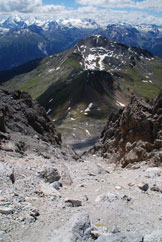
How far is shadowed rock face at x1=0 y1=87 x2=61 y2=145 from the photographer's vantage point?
46.0 meters

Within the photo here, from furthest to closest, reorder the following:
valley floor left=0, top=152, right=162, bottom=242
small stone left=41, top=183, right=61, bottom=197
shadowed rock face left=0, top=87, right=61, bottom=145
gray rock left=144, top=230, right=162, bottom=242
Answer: shadowed rock face left=0, top=87, right=61, bottom=145, small stone left=41, top=183, right=61, bottom=197, valley floor left=0, top=152, right=162, bottom=242, gray rock left=144, top=230, right=162, bottom=242

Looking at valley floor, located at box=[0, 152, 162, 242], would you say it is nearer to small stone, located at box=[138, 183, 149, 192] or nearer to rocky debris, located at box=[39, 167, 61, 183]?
small stone, located at box=[138, 183, 149, 192]

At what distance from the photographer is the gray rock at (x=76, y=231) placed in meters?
10.7

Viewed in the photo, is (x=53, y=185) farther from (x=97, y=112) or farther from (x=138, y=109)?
(x=97, y=112)

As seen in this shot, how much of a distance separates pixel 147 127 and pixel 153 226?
2233cm

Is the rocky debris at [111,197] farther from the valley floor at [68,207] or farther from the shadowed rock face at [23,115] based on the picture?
the shadowed rock face at [23,115]

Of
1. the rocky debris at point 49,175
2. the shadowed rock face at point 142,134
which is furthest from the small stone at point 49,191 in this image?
the shadowed rock face at point 142,134

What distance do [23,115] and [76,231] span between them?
42.7 m

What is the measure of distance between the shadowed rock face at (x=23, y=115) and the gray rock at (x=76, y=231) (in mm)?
34023

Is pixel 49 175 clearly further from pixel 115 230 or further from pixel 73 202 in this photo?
pixel 115 230

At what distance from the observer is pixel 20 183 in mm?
17500

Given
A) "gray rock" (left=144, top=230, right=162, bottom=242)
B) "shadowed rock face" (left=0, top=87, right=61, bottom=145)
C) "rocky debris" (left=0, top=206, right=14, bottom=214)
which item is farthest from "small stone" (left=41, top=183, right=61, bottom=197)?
"shadowed rock face" (left=0, top=87, right=61, bottom=145)

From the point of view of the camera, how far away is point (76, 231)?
1099 cm

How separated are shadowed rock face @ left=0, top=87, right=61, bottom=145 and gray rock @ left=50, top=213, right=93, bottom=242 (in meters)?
34.0
